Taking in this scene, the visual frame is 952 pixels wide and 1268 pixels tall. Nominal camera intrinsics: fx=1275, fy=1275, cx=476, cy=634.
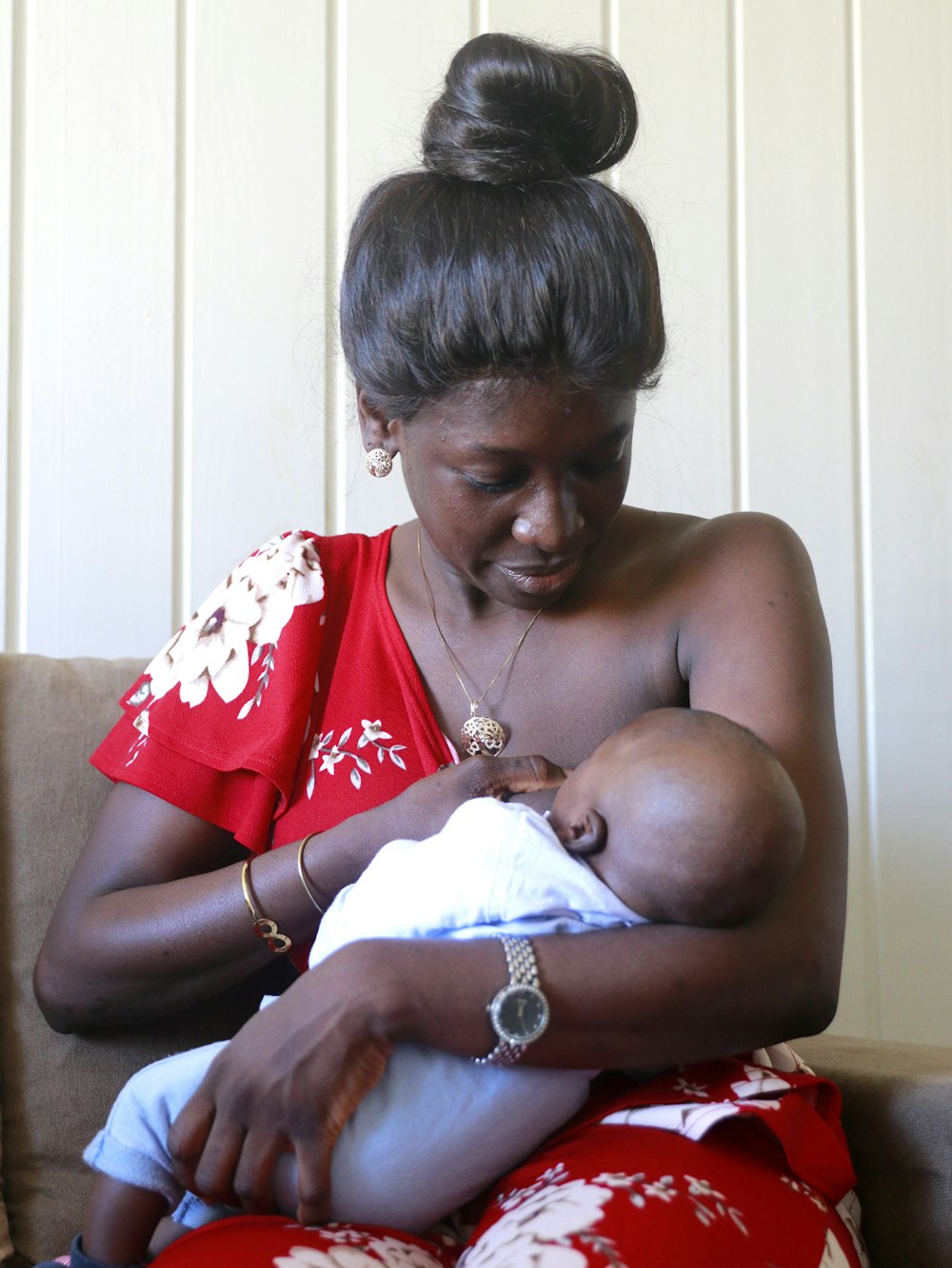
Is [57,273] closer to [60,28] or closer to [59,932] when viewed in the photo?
[60,28]

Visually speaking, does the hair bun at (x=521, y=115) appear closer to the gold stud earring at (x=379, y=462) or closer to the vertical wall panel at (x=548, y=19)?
the gold stud earring at (x=379, y=462)

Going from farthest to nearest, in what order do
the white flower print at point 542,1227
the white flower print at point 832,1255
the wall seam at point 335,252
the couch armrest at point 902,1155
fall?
the wall seam at point 335,252
the couch armrest at point 902,1155
the white flower print at point 832,1255
the white flower print at point 542,1227

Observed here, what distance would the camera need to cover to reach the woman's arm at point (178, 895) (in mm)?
1183

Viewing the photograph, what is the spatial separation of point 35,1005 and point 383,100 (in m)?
1.42

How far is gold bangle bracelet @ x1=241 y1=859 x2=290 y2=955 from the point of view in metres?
1.23

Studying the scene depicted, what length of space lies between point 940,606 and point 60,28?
1685 millimetres

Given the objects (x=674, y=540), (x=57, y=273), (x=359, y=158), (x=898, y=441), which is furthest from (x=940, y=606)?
(x=57, y=273)

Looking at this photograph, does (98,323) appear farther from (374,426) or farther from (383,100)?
(374,426)

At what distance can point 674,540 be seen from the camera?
55.1 inches

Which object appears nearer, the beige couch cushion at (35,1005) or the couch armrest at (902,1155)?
the couch armrest at (902,1155)

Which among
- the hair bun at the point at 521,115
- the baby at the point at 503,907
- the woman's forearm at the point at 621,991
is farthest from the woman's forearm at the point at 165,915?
the hair bun at the point at 521,115

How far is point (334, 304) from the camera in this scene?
198 centimetres

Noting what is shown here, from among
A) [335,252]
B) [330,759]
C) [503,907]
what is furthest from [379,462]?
[335,252]

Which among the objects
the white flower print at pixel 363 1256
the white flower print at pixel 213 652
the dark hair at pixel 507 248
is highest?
the dark hair at pixel 507 248
